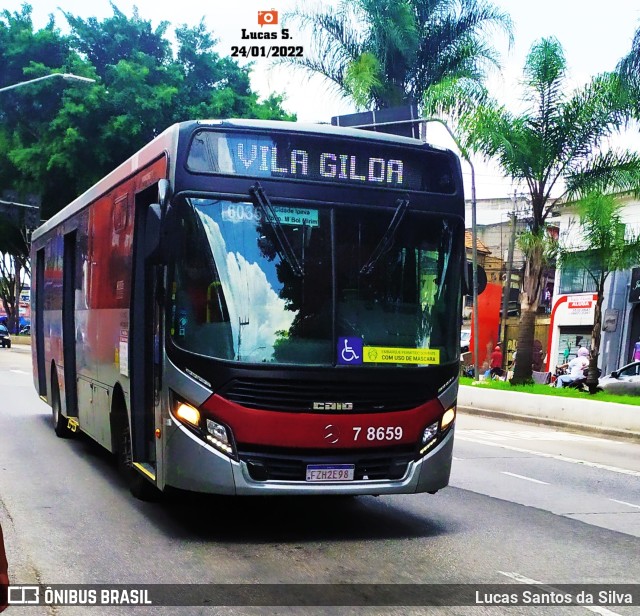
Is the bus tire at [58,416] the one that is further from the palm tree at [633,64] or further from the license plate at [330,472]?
the palm tree at [633,64]

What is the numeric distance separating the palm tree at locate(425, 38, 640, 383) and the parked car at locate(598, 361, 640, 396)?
2083 millimetres

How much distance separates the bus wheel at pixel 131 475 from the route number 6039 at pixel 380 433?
2160mm

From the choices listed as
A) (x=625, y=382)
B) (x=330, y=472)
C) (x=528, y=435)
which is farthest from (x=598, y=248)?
(x=330, y=472)

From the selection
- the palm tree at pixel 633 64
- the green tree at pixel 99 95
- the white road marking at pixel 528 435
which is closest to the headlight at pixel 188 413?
the white road marking at pixel 528 435

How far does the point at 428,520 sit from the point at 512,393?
1322cm

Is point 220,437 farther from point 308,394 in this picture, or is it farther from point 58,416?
point 58,416

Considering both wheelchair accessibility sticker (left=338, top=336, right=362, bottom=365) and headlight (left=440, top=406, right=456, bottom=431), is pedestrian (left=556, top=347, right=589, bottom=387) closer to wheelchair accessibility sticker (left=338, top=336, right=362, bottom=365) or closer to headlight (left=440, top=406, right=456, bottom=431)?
headlight (left=440, top=406, right=456, bottom=431)

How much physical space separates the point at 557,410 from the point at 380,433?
13135 millimetres

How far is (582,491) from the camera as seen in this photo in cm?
1048

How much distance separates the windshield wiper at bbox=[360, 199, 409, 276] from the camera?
7.32 meters

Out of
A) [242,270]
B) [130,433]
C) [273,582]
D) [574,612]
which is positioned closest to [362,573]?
[273,582]

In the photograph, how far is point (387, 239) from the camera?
7453mm

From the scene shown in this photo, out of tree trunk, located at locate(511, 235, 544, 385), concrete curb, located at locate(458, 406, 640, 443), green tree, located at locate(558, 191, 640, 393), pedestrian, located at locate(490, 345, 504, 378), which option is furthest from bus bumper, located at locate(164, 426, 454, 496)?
pedestrian, located at locate(490, 345, 504, 378)

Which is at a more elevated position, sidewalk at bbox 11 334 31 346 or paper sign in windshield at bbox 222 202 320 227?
paper sign in windshield at bbox 222 202 320 227
